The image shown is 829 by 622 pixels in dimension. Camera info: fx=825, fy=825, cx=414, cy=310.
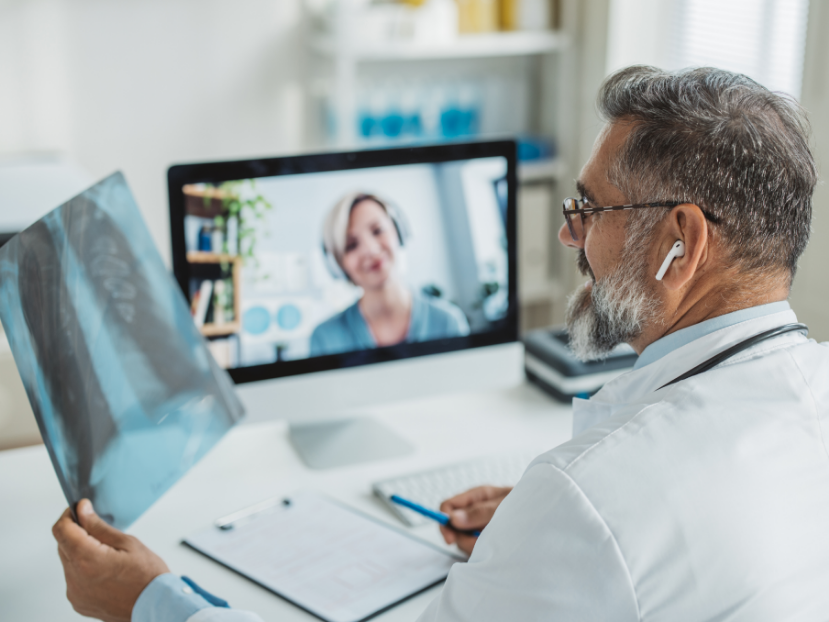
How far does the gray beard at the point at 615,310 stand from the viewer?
88 cm

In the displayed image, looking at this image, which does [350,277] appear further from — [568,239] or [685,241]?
[685,241]

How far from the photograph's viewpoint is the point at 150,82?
2.65 m

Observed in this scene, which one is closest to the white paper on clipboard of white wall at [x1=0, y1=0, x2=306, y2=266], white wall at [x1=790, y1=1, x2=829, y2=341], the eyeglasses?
the eyeglasses

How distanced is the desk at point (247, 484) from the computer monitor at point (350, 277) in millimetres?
60

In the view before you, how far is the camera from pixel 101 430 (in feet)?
3.33

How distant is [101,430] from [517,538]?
0.56 metres

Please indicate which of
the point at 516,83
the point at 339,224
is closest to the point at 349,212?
the point at 339,224

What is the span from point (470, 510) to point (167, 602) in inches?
15.9

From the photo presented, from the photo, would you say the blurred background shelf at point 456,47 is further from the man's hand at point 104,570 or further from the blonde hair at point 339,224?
the man's hand at point 104,570

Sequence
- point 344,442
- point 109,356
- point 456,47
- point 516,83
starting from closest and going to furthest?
point 109,356 → point 344,442 → point 456,47 → point 516,83

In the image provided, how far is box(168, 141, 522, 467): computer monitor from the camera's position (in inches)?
49.6

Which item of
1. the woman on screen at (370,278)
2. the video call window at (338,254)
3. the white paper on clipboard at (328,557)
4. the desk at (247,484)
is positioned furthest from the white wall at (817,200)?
the white paper on clipboard at (328,557)

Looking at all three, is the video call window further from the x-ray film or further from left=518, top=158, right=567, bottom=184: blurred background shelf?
left=518, top=158, right=567, bottom=184: blurred background shelf

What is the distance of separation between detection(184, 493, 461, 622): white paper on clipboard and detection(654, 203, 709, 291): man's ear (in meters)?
0.48
